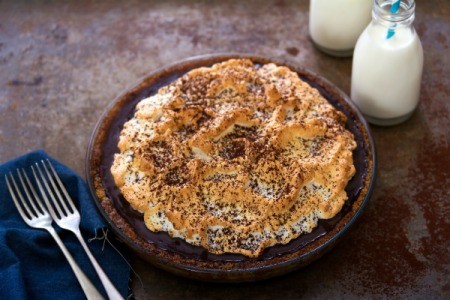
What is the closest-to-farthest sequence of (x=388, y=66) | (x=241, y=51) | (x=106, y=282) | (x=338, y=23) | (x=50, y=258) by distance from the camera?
1. (x=106, y=282)
2. (x=50, y=258)
3. (x=388, y=66)
4. (x=338, y=23)
5. (x=241, y=51)

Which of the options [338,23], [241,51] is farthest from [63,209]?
[338,23]

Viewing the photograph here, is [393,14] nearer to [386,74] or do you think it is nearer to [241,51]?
[386,74]

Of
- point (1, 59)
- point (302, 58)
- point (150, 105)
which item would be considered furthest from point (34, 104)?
point (302, 58)

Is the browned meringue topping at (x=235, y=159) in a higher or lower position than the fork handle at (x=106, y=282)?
higher

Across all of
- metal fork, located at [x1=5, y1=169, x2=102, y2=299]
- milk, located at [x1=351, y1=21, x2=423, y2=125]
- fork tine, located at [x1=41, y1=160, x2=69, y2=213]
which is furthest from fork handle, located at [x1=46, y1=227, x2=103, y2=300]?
milk, located at [x1=351, y1=21, x2=423, y2=125]

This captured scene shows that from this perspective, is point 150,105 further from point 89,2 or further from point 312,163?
point 89,2

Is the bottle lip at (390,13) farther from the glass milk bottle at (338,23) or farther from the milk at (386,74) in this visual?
the glass milk bottle at (338,23)

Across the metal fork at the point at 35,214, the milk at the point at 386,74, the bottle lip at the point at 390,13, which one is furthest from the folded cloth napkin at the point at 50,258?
the bottle lip at the point at 390,13
